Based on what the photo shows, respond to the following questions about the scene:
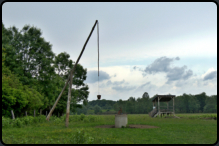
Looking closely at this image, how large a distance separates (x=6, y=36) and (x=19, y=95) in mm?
12896

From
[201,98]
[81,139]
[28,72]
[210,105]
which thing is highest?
[28,72]

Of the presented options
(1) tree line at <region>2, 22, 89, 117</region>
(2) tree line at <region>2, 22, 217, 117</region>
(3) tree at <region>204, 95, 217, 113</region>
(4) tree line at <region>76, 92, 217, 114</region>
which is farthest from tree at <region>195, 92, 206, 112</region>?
(1) tree line at <region>2, 22, 89, 117</region>

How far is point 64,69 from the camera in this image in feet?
155

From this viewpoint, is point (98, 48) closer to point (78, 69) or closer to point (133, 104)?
point (78, 69)

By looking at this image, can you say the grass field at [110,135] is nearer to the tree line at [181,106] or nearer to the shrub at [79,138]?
the shrub at [79,138]

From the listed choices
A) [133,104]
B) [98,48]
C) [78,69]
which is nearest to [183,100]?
[133,104]

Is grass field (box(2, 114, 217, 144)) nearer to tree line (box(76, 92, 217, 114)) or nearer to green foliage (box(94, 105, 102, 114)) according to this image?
tree line (box(76, 92, 217, 114))

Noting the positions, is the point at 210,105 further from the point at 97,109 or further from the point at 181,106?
the point at 97,109

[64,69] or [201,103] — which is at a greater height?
[64,69]

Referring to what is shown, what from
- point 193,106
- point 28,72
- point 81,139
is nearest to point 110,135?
point 81,139

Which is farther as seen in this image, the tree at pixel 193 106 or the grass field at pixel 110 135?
the tree at pixel 193 106

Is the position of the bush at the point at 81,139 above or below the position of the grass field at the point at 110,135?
above

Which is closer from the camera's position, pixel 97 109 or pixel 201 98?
pixel 201 98

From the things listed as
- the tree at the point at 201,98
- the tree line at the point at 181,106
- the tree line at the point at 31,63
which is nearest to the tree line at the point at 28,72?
the tree line at the point at 31,63
